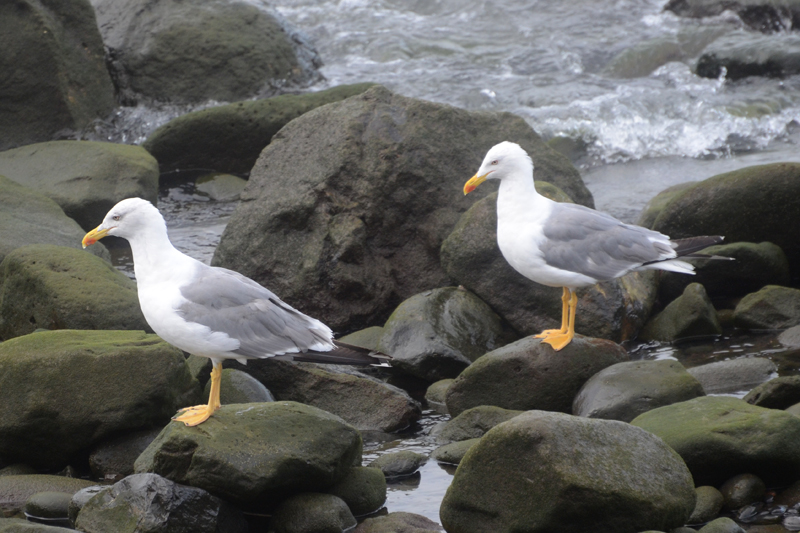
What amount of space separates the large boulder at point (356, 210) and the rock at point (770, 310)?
→ 8.75ft

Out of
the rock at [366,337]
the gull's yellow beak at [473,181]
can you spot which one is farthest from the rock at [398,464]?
the gull's yellow beak at [473,181]

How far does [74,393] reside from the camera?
5754mm

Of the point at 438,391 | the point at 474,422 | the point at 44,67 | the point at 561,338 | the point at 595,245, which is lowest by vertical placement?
the point at 438,391

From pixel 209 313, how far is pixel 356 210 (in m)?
3.41

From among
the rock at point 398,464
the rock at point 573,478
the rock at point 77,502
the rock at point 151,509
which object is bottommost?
the rock at point 398,464

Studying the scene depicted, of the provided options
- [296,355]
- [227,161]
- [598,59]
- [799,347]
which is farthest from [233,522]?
[598,59]

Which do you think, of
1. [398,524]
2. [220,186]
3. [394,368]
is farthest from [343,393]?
[220,186]

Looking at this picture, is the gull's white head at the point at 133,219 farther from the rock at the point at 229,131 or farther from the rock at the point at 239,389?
the rock at the point at 229,131

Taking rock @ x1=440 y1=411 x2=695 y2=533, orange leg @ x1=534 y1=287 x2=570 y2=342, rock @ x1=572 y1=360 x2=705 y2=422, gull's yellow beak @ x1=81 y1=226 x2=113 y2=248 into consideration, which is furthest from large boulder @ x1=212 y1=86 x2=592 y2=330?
rock @ x1=440 y1=411 x2=695 y2=533

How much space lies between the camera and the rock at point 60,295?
6895 mm

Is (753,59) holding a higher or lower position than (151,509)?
higher

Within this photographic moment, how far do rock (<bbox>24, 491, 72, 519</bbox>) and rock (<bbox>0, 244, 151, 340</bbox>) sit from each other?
181 centimetres

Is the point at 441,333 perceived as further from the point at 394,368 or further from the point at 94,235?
the point at 94,235

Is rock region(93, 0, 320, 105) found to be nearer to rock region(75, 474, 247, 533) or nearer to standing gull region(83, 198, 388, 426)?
standing gull region(83, 198, 388, 426)
